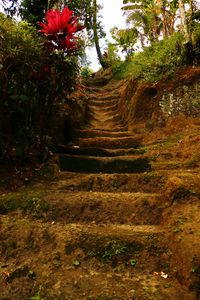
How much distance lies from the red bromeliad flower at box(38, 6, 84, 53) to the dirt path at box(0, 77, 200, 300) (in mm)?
1854

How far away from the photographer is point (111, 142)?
6.78 metres

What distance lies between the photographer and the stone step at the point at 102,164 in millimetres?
5184

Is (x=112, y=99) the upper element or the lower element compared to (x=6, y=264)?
upper

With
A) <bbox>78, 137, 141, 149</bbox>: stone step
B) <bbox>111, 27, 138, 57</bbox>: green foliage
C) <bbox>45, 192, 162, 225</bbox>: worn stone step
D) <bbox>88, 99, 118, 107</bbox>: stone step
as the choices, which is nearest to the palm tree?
<bbox>111, 27, 138, 57</bbox>: green foliage

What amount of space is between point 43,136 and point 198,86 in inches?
137

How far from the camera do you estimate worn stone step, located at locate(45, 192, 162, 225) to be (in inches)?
148

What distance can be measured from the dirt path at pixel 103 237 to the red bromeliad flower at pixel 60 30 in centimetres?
185

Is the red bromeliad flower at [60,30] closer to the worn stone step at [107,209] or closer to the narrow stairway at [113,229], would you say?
the narrow stairway at [113,229]

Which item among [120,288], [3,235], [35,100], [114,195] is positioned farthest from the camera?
[35,100]

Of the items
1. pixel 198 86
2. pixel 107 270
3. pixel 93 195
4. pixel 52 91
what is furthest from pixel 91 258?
pixel 198 86

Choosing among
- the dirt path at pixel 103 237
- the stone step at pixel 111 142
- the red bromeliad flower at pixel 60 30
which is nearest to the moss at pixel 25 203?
the dirt path at pixel 103 237

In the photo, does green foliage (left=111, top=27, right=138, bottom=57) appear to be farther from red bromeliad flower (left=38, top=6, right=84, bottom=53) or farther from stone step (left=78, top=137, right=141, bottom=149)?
red bromeliad flower (left=38, top=6, right=84, bottom=53)

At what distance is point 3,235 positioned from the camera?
345 centimetres

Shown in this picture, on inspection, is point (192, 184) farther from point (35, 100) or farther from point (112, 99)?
point (112, 99)
